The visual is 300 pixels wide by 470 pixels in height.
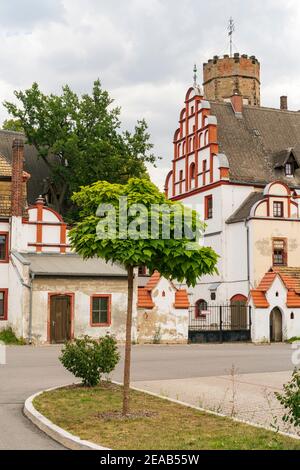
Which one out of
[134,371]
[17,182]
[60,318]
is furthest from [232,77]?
[134,371]

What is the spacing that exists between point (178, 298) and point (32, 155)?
67.7 feet

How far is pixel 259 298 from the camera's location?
3503cm

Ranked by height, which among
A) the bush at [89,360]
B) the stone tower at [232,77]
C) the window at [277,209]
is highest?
the stone tower at [232,77]

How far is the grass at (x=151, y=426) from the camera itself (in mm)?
8773

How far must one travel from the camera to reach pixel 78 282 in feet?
102

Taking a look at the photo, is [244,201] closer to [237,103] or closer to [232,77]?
[237,103]

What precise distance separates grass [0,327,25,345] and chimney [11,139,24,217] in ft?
19.9

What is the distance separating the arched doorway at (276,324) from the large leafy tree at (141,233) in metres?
25.2

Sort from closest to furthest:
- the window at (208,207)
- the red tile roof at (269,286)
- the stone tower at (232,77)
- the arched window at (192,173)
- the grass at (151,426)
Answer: the grass at (151,426) → the red tile roof at (269,286) → the window at (208,207) → the arched window at (192,173) → the stone tower at (232,77)

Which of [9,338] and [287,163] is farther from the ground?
[287,163]

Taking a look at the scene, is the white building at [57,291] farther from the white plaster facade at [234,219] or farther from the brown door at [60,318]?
the white plaster facade at [234,219]

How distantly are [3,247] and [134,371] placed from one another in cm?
1627

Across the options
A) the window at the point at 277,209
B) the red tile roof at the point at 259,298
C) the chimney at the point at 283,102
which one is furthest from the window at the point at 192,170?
the chimney at the point at 283,102

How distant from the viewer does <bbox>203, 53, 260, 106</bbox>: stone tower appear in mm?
59219
